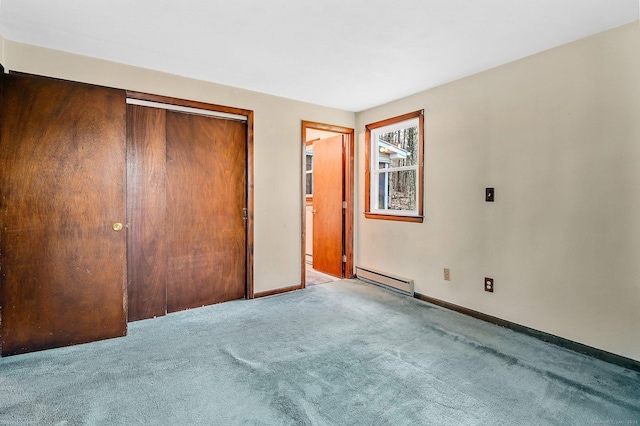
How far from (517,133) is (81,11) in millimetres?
3440

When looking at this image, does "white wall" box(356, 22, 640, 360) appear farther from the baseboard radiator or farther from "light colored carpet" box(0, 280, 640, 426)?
"light colored carpet" box(0, 280, 640, 426)

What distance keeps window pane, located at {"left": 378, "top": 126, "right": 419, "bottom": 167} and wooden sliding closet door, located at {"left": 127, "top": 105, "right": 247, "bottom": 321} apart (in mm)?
1938

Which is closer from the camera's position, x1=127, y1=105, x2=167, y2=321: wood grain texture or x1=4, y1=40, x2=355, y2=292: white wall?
x1=127, y1=105, x2=167, y2=321: wood grain texture

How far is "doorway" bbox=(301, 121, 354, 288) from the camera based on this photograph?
4.61 meters

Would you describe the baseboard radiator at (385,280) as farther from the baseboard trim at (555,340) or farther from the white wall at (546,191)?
the baseboard trim at (555,340)

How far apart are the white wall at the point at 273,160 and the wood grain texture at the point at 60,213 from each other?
695 mm

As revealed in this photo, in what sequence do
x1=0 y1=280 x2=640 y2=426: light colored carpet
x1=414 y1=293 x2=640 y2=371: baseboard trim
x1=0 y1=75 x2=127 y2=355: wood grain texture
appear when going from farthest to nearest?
x1=0 y1=75 x2=127 y2=355: wood grain texture < x1=414 y1=293 x2=640 y2=371: baseboard trim < x1=0 y1=280 x2=640 y2=426: light colored carpet

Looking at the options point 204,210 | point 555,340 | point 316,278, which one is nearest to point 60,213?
point 204,210

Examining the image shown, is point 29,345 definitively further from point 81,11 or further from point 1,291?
point 81,11

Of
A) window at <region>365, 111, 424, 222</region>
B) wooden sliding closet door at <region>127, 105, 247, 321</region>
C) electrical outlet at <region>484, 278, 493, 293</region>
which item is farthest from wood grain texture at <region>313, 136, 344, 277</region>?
electrical outlet at <region>484, 278, 493, 293</region>

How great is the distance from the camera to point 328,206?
497cm

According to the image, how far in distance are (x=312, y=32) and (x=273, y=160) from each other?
176 centimetres

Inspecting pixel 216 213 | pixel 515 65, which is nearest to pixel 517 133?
pixel 515 65

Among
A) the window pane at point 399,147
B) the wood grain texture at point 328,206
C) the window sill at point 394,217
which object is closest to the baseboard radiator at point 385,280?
the wood grain texture at point 328,206
